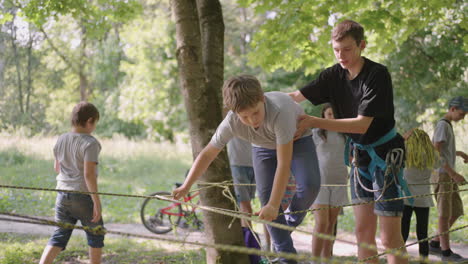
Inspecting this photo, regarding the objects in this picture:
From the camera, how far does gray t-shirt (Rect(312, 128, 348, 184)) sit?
173 inches

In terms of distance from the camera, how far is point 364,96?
262cm

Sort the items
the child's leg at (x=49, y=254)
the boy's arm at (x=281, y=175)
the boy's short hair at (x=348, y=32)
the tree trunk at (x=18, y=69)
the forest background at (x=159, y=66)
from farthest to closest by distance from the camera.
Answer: the tree trunk at (x=18, y=69) → the forest background at (x=159, y=66) → the child's leg at (x=49, y=254) → the boy's short hair at (x=348, y=32) → the boy's arm at (x=281, y=175)

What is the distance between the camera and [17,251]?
15.8ft

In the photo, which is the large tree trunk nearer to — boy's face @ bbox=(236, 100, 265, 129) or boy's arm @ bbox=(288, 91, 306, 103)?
boy's arm @ bbox=(288, 91, 306, 103)

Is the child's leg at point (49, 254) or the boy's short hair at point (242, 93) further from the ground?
the boy's short hair at point (242, 93)

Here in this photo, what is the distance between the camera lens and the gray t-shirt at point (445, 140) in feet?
15.1

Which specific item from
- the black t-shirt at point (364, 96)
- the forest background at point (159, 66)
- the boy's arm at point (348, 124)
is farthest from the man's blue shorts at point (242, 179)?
the boy's arm at point (348, 124)

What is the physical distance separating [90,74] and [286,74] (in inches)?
477

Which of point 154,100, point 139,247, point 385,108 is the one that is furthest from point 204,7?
point 154,100

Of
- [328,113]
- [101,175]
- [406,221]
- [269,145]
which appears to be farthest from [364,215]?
[101,175]

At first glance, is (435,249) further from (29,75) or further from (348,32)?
(29,75)

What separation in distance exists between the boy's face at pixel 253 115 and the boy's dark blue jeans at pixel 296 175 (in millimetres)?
435

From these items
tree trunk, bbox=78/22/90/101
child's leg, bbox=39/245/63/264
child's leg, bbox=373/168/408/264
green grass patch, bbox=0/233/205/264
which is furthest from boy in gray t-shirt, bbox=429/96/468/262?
tree trunk, bbox=78/22/90/101

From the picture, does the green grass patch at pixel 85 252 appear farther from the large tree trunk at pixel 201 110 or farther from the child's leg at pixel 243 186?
the large tree trunk at pixel 201 110
